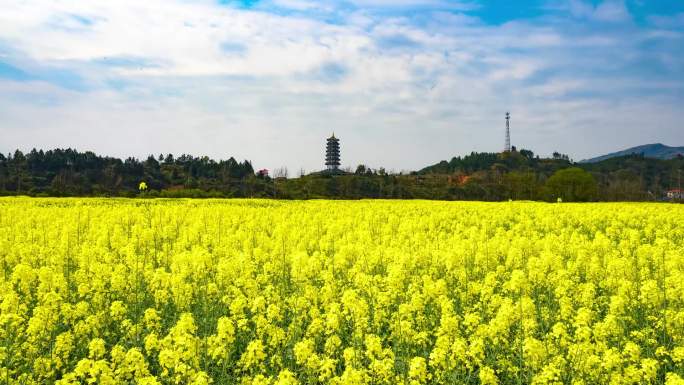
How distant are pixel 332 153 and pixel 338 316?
467 feet

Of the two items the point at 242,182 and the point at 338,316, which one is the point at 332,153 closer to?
the point at 242,182

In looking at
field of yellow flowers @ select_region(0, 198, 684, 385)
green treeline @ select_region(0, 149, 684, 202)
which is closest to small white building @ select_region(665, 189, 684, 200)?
green treeline @ select_region(0, 149, 684, 202)

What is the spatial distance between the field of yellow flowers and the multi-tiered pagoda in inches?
5199

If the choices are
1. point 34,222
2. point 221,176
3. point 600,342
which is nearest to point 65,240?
point 34,222

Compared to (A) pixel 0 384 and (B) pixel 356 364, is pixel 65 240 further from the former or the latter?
(B) pixel 356 364

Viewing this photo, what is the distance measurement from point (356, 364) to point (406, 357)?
3.77ft

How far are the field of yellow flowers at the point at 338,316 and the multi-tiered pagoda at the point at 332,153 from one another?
132065 mm

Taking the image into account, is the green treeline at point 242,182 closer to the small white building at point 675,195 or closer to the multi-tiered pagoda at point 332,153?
the small white building at point 675,195

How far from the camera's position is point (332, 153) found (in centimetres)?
14875

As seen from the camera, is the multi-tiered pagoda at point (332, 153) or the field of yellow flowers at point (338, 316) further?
the multi-tiered pagoda at point (332, 153)

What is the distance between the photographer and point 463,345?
5621 mm

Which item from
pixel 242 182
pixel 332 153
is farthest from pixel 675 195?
pixel 332 153

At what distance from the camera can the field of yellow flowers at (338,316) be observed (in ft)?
18.1

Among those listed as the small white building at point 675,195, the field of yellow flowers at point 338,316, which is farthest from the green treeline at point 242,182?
the field of yellow flowers at point 338,316
